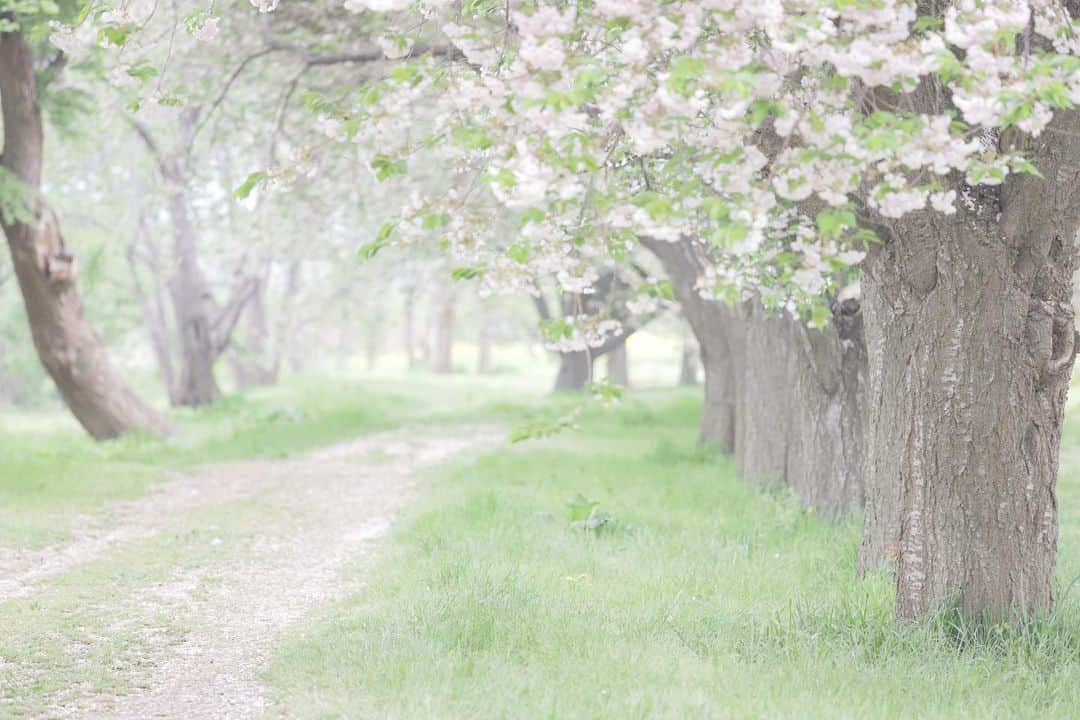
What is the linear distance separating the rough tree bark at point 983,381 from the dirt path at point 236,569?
3.56m

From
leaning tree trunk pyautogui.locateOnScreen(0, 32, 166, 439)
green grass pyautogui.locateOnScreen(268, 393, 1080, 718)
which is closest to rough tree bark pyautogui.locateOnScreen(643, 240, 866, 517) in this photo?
green grass pyautogui.locateOnScreen(268, 393, 1080, 718)

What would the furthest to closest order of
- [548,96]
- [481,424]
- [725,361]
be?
[481,424], [725,361], [548,96]

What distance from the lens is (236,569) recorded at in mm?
7723

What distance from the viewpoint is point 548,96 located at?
12.7 ft

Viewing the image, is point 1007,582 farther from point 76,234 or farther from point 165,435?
point 76,234

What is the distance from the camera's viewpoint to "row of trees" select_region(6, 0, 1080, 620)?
13.0 ft

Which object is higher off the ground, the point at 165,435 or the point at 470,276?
the point at 470,276

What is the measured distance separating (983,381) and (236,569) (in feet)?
17.0

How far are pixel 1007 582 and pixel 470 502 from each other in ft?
16.3

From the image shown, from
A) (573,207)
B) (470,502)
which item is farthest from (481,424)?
(573,207)

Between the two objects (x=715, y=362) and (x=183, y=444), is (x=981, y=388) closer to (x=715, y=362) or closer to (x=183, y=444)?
(x=715, y=362)

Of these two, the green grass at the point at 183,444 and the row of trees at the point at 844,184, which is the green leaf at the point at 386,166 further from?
the green grass at the point at 183,444

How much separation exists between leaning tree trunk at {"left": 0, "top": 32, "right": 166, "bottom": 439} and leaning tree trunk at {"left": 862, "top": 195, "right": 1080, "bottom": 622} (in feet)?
33.7

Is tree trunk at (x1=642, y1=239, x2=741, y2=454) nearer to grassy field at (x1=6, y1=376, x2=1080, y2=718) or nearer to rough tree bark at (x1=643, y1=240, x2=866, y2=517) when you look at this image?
rough tree bark at (x1=643, y1=240, x2=866, y2=517)
